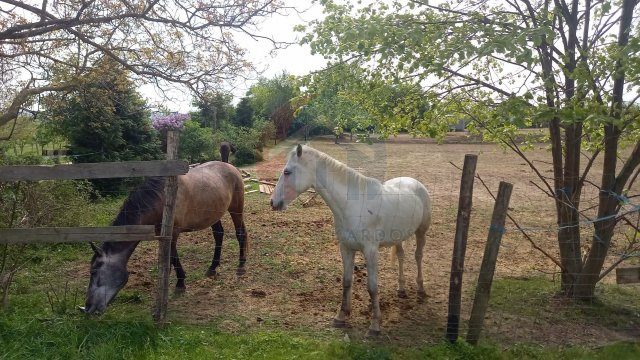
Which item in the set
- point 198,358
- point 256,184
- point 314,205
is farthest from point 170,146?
point 256,184

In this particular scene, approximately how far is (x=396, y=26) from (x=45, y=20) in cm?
413

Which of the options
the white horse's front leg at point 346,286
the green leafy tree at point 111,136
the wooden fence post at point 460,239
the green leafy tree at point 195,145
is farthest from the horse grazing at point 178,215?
the green leafy tree at point 195,145

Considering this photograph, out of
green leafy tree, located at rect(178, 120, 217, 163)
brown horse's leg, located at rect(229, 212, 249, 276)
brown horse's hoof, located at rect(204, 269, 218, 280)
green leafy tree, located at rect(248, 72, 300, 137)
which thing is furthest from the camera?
green leafy tree, located at rect(248, 72, 300, 137)

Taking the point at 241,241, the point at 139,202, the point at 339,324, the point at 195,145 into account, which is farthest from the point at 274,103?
the point at 339,324

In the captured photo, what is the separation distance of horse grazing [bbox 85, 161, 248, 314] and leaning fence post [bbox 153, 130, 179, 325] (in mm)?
617

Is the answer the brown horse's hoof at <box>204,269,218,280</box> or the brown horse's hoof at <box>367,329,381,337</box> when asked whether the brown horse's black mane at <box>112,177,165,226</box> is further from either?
the brown horse's hoof at <box>367,329,381,337</box>

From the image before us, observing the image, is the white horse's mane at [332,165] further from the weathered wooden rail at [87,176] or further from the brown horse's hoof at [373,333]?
the brown horse's hoof at [373,333]

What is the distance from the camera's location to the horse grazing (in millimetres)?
4344

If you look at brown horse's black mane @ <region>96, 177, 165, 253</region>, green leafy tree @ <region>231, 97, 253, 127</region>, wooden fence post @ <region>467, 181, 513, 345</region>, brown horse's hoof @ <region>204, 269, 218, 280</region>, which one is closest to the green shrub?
brown horse's black mane @ <region>96, 177, 165, 253</region>

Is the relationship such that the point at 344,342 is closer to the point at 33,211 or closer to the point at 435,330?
the point at 435,330

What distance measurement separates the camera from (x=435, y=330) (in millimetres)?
4293

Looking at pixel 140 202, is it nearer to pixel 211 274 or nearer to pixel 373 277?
pixel 211 274

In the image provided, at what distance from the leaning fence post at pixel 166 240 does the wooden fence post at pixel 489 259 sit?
2.89 metres

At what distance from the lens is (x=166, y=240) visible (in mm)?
Answer: 4043
